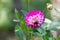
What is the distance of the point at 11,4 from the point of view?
123 cm

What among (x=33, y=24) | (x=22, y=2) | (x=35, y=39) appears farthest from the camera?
(x=22, y=2)

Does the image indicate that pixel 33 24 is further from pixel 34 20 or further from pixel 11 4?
pixel 11 4

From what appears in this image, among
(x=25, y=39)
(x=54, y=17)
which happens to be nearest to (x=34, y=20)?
(x=25, y=39)

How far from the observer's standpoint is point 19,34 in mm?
783

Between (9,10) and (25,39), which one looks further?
(9,10)

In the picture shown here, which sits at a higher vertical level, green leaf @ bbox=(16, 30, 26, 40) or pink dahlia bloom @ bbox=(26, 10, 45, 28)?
pink dahlia bloom @ bbox=(26, 10, 45, 28)

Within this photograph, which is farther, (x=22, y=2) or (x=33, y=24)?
(x=22, y=2)

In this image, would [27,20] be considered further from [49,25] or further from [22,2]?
[22,2]

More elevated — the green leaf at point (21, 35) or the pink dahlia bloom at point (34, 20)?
the pink dahlia bloom at point (34, 20)

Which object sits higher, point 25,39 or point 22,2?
point 22,2

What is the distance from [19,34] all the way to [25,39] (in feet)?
0.11

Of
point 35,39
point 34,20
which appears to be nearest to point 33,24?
point 34,20

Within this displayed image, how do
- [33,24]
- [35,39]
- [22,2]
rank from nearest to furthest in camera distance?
1. [33,24]
2. [35,39]
3. [22,2]

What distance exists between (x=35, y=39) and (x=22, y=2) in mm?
366
